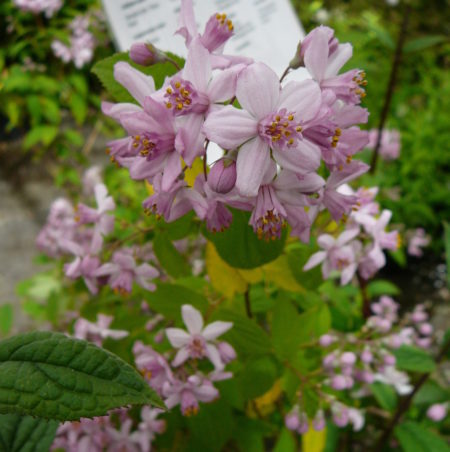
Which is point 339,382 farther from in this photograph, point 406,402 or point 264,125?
point 264,125

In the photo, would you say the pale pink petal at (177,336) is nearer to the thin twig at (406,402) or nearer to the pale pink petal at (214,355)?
the pale pink petal at (214,355)

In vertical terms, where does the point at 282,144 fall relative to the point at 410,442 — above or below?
above

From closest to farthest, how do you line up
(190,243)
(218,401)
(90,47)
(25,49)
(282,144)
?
(282,144), (218,401), (190,243), (90,47), (25,49)

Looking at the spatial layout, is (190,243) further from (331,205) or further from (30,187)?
(30,187)

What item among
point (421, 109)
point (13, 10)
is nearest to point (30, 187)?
point (13, 10)

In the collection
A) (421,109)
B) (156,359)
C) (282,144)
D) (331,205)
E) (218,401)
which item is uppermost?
(282,144)

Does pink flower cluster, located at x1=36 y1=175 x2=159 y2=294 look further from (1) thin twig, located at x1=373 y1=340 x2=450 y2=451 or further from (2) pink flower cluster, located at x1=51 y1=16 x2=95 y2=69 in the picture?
(2) pink flower cluster, located at x1=51 y1=16 x2=95 y2=69

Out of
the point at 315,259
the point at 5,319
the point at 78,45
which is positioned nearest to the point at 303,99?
the point at 315,259
